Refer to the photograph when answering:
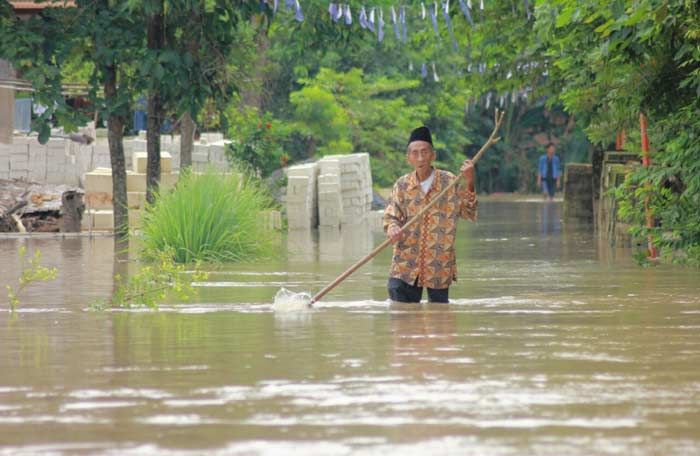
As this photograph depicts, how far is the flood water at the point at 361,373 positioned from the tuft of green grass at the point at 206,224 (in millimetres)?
4784

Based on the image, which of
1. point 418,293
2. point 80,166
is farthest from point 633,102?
point 80,166

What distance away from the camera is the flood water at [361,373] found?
6.95 m

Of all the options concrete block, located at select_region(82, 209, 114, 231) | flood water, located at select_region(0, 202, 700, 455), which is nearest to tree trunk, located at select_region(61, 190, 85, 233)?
concrete block, located at select_region(82, 209, 114, 231)

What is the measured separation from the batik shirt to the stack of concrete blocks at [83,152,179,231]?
16.8m

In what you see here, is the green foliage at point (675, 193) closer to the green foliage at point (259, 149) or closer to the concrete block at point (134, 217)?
the concrete block at point (134, 217)

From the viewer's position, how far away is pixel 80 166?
41.3m

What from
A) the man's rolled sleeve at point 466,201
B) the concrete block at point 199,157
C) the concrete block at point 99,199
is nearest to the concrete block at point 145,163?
the concrete block at point 99,199

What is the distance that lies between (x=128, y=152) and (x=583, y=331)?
32740mm

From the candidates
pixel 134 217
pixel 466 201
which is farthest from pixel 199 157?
pixel 466 201

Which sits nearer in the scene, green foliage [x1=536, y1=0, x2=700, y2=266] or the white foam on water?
the white foam on water

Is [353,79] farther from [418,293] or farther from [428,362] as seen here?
[428,362]

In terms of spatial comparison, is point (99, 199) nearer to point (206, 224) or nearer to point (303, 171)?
point (303, 171)

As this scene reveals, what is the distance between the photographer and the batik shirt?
13.0m

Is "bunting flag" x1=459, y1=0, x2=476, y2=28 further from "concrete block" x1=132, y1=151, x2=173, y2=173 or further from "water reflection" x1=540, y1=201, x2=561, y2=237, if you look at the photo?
"concrete block" x1=132, y1=151, x2=173, y2=173
